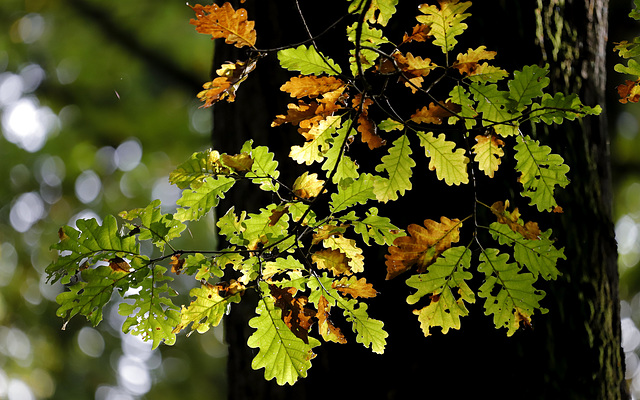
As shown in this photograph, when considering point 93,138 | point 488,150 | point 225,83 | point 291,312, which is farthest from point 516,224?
point 93,138

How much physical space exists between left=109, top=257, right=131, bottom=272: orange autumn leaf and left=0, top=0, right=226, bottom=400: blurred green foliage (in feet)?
11.1

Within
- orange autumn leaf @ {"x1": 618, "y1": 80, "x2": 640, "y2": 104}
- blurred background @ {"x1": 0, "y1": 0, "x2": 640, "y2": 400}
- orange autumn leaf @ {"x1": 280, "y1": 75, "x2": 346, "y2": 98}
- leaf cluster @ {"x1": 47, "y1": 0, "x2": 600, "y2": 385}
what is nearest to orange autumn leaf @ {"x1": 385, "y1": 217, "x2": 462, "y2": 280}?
leaf cluster @ {"x1": 47, "y1": 0, "x2": 600, "y2": 385}

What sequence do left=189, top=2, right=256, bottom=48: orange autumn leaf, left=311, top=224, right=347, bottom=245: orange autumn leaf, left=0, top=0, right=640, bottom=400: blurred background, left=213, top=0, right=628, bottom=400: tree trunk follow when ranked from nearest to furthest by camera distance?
1. left=189, top=2, right=256, bottom=48: orange autumn leaf
2. left=311, top=224, right=347, bottom=245: orange autumn leaf
3. left=213, top=0, right=628, bottom=400: tree trunk
4. left=0, top=0, right=640, bottom=400: blurred background

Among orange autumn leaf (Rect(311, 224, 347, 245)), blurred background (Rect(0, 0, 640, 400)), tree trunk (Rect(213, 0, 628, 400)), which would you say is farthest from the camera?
blurred background (Rect(0, 0, 640, 400))

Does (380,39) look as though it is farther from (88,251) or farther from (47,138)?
(47,138)

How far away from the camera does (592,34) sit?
1330mm

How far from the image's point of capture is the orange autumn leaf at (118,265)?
680 mm

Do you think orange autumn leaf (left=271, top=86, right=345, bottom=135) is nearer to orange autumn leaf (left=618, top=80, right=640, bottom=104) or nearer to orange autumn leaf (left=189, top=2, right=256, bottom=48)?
orange autumn leaf (left=189, top=2, right=256, bottom=48)

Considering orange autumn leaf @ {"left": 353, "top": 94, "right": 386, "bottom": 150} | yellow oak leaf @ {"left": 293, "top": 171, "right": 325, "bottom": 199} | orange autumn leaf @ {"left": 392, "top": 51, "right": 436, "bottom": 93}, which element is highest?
orange autumn leaf @ {"left": 392, "top": 51, "right": 436, "bottom": 93}

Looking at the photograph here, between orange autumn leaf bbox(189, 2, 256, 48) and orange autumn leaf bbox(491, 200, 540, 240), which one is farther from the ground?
orange autumn leaf bbox(491, 200, 540, 240)

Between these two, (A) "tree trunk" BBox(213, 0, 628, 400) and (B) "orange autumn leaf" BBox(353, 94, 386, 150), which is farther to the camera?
(A) "tree trunk" BBox(213, 0, 628, 400)

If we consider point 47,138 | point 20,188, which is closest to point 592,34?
point 47,138

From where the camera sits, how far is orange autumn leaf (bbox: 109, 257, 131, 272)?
68 cm

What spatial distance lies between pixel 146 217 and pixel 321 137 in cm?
29
